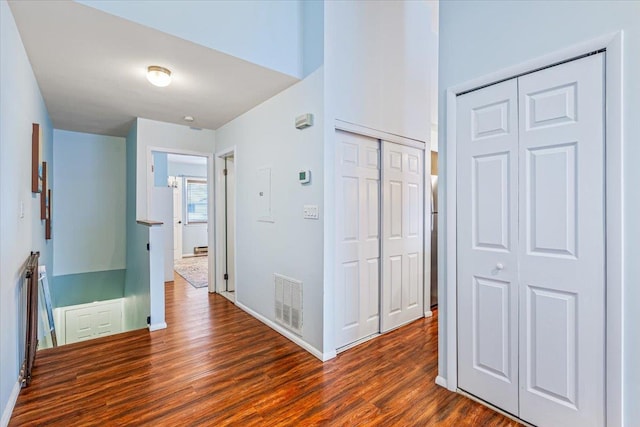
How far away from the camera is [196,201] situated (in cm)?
866

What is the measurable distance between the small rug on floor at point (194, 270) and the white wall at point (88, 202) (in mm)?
1152

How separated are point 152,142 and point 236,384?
3.29 metres

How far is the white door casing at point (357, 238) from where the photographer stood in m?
2.78

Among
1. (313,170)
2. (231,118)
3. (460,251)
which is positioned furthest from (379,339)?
(231,118)

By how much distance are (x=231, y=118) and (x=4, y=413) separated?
131 inches

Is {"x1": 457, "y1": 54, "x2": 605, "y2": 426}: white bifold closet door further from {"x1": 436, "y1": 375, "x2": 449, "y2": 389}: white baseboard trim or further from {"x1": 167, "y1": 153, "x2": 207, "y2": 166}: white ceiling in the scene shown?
{"x1": 167, "y1": 153, "x2": 207, "y2": 166}: white ceiling

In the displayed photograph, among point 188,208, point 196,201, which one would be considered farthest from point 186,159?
point 188,208

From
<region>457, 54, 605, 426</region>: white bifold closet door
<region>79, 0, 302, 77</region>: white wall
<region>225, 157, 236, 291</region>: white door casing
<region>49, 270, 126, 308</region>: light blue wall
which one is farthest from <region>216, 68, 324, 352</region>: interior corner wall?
<region>49, 270, 126, 308</region>: light blue wall

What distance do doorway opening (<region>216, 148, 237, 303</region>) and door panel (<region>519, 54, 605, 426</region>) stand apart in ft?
12.0

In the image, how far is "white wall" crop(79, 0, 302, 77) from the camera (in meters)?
2.06

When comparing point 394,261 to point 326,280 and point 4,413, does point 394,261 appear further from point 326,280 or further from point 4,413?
point 4,413

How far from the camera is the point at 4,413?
179 centimetres

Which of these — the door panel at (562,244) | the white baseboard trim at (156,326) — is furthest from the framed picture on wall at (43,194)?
the door panel at (562,244)

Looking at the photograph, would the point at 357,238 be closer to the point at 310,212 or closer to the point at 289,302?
the point at 310,212
